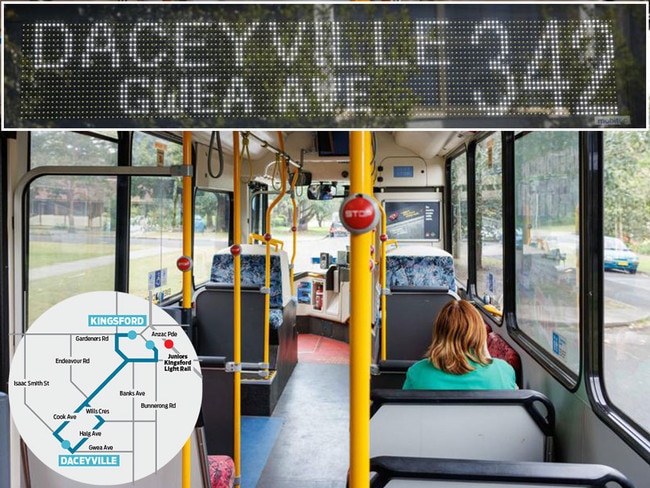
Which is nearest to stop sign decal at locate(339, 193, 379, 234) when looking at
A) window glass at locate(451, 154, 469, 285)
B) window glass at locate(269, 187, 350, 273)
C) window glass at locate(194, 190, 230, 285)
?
window glass at locate(451, 154, 469, 285)

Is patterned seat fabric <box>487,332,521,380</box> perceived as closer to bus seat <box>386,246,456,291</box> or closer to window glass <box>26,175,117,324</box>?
bus seat <box>386,246,456,291</box>

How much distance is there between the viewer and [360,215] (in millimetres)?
832

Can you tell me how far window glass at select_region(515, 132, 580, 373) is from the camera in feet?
7.48

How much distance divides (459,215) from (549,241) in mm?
2570

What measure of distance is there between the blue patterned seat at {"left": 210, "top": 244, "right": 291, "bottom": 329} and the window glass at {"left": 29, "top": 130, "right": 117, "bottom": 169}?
1547 mm

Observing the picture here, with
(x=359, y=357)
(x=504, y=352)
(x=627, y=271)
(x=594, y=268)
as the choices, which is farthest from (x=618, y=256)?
(x=504, y=352)

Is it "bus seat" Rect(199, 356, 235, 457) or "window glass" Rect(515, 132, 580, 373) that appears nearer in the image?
"window glass" Rect(515, 132, 580, 373)

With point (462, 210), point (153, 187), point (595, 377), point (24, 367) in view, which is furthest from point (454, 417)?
point (462, 210)

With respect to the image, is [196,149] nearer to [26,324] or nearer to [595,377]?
[26,324]

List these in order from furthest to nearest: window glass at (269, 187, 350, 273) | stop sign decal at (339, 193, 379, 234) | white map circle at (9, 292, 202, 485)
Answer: window glass at (269, 187, 350, 273), white map circle at (9, 292, 202, 485), stop sign decal at (339, 193, 379, 234)

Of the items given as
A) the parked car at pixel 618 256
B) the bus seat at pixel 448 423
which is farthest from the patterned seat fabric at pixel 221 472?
the parked car at pixel 618 256

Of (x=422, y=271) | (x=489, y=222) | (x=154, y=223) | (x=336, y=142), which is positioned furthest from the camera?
(x=336, y=142)

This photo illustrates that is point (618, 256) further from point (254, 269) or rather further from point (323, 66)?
point (254, 269)

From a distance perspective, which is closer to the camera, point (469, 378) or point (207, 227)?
point (469, 378)
